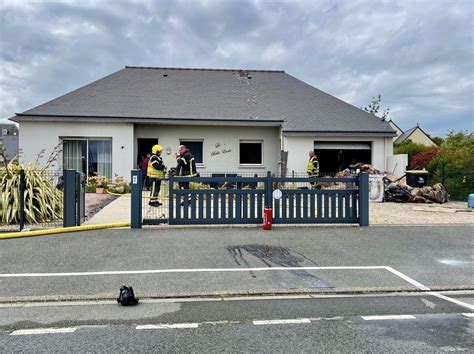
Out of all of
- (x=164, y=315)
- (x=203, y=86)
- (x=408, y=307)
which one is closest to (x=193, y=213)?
(x=164, y=315)

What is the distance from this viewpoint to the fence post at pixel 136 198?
9172 mm

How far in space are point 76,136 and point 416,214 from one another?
14678 millimetres

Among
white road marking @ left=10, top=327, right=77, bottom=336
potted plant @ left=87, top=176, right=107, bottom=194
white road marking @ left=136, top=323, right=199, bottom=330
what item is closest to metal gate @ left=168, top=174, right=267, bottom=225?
white road marking @ left=136, top=323, right=199, bottom=330

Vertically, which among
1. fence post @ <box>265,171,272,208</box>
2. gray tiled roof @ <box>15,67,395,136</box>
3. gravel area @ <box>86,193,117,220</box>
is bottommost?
gravel area @ <box>86,193,117,220</box>

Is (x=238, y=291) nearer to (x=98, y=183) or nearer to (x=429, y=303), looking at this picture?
(x=429, y=303)

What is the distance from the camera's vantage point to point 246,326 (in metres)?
4.12

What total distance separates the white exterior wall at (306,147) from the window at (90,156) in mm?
8434

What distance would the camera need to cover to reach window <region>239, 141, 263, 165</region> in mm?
20641

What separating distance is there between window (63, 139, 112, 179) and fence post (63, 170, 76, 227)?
403 inches

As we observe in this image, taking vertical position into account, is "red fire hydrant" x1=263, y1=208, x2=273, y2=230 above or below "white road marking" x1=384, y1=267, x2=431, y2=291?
above

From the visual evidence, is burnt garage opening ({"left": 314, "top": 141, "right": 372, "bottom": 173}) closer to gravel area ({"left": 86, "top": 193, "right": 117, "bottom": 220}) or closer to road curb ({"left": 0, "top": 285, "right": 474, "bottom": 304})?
gravel area ({"left": 86, "top": 193, "right": 117, "bottom": 220})

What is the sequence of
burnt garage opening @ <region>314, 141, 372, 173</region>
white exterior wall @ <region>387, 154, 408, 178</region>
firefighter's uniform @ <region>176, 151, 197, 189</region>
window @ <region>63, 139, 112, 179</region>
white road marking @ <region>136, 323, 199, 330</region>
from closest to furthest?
white road marking @ <region>136, 323, 199, 330</region>
firefighter's uniform @ <region>176, 151, 197, 189</region>
white exterior wall @ <region>387, 154, 408, 178</region>
window @ <region>63, 139, 112, 179</region>
burnt garage opening @ <region>314, 141, 372, 173</region>

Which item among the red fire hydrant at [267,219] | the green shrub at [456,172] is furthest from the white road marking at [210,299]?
the green shrub at [456,172]

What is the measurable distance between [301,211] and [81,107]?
13.7 m
